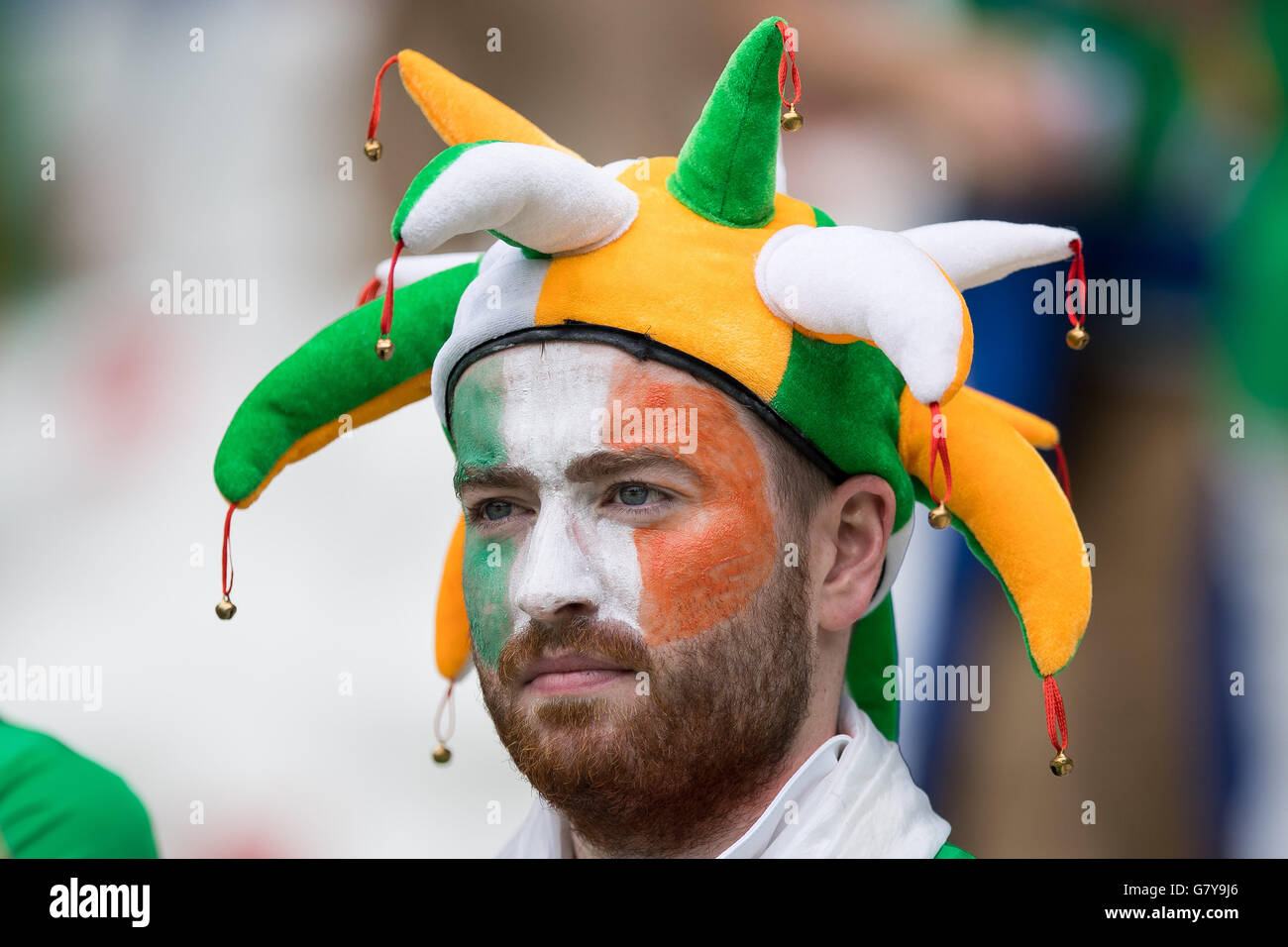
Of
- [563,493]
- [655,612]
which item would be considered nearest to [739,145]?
[563,493]

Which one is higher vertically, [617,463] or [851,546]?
[617,463]

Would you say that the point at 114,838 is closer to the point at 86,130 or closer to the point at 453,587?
the point at 453,587

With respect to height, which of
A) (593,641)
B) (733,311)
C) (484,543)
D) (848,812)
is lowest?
(848,812)

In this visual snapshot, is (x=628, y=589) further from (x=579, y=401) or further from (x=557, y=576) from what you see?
(x=579, y=401)

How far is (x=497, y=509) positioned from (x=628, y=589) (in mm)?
246

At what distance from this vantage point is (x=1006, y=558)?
2043mm

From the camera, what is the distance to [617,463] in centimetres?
185

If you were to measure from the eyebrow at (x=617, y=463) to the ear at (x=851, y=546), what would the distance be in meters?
0.26

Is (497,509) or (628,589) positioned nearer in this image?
(628,589)

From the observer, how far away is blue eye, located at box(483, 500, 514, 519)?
196 cm

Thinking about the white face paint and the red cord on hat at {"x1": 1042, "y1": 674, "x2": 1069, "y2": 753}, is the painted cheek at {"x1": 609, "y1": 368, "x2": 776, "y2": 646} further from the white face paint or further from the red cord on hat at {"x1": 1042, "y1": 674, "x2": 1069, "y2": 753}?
the red cord on hat at {"x1": 1042, "y1": 674, "x2": 1069, "y2": 753}

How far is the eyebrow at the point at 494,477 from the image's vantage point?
1889mm

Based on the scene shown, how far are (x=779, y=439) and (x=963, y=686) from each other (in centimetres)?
151

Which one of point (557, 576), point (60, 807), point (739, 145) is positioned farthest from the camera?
point (60, 807)
